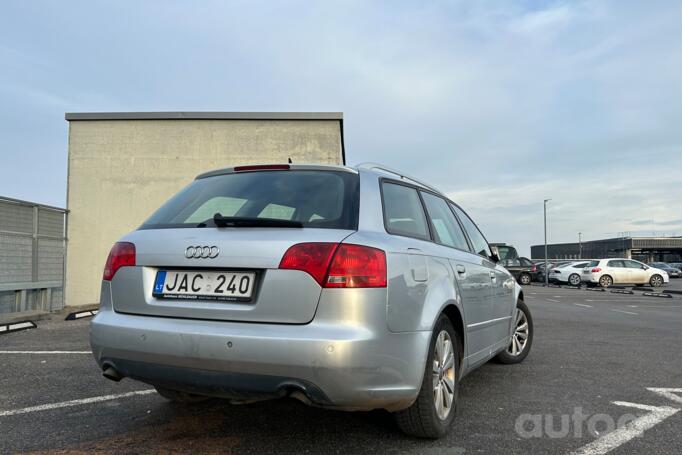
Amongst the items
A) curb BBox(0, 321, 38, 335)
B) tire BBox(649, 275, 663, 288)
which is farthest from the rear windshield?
tire BBox(649, 275, 663, 288)

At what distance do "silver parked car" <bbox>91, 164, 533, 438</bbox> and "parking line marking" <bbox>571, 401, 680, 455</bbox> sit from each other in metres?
0.79

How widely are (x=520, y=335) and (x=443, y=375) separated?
269cm

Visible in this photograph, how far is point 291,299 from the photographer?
239 centimetres

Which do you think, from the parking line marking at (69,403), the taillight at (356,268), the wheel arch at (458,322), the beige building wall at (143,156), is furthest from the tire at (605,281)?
the taillight at (356,268)

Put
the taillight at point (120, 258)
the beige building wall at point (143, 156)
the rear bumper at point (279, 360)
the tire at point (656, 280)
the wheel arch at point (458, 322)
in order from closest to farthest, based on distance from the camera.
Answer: the rear bumper at point (279, 360)
the taillight at point (120, 258)
the wheel arch at point (458, 322)
the beige building wall at point (143, 156)
the tire at point (656, 280)

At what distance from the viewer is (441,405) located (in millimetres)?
3012

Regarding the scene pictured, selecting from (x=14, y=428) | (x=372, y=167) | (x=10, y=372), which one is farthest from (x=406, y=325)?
(x=10, y=372)

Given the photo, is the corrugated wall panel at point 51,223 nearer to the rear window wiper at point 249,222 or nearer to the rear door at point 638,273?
the rear window wiper at point 249,222

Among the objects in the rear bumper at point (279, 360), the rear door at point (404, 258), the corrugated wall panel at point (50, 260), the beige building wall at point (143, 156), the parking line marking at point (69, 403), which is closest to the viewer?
the rear bumper at point (279, 360)

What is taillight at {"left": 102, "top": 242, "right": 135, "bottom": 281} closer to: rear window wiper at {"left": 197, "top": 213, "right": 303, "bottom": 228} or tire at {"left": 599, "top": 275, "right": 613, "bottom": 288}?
rear window wiper at {"left": 197, "top": 213, "right": 303, "bottom": 228}

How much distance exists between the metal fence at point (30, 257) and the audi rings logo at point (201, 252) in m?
7.98

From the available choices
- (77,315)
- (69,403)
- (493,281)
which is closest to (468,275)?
(493,281)

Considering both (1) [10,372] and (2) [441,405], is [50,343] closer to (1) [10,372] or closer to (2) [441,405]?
(1) [10,372]

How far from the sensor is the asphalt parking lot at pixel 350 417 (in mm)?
2883
